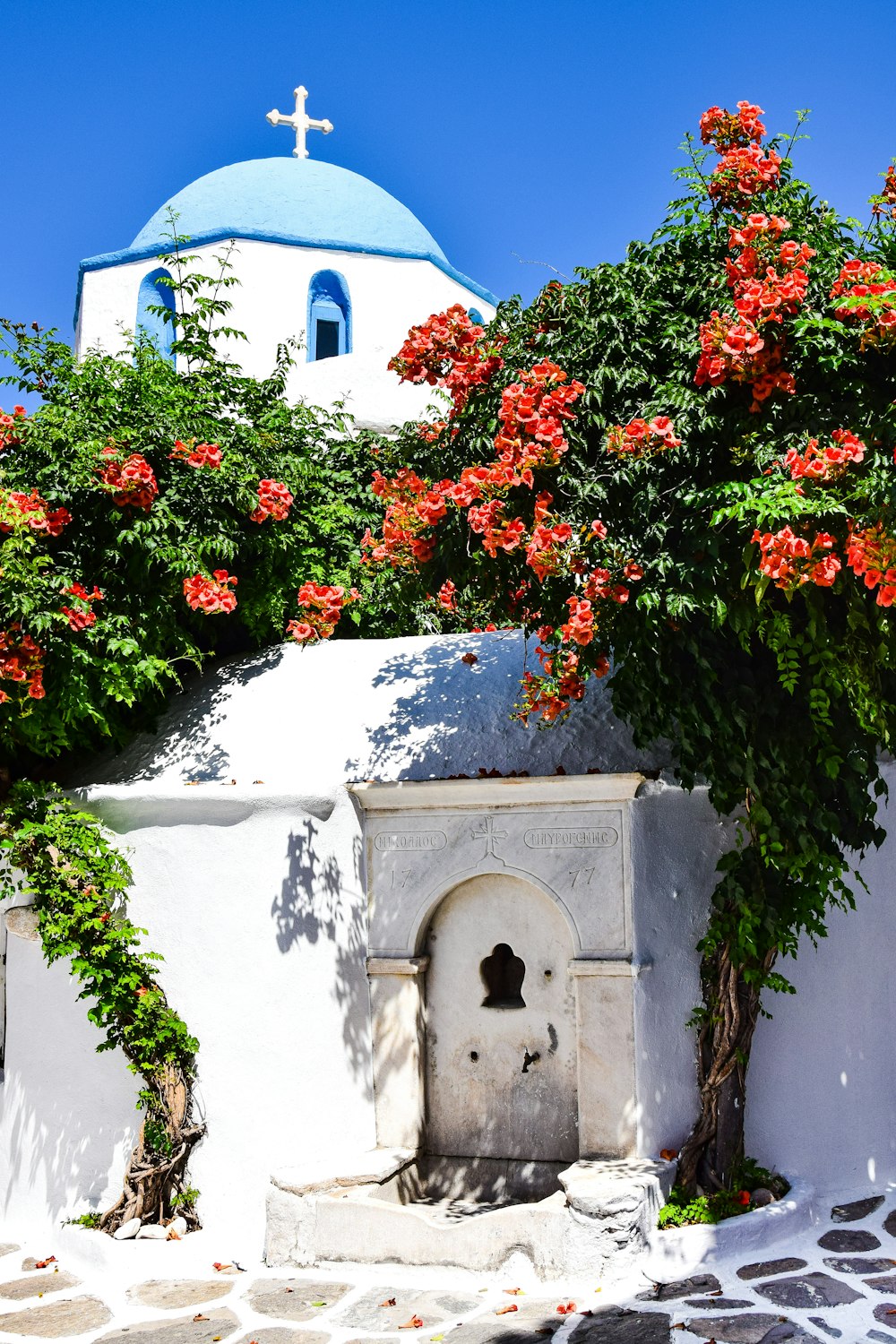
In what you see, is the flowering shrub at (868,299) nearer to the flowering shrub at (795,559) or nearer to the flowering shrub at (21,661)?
the flowering shrub at (795,559)

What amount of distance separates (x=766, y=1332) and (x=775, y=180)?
4.82 meters

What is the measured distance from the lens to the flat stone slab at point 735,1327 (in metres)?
4.56

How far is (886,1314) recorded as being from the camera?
4684mm

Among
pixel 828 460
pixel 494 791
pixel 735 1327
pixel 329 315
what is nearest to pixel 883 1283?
pixel 735 1327

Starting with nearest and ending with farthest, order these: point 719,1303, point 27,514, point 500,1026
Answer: point 719,1303 < point 500,1026 < point 27,514

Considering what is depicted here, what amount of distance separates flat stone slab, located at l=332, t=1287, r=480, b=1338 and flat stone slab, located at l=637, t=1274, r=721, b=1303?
0.42 metres

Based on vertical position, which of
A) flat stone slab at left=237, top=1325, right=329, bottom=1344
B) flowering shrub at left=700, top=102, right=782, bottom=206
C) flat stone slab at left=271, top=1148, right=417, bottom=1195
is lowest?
flat stone slab at left=237, top=1325, right=329, bottom=1344

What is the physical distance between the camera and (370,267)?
41.5 feet

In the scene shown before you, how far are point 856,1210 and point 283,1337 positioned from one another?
2.79 metres

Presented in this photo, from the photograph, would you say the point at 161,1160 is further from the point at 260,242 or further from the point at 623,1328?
the point at 260,242

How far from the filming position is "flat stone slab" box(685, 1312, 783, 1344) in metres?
4.56

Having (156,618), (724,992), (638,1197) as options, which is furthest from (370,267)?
(638,1197)

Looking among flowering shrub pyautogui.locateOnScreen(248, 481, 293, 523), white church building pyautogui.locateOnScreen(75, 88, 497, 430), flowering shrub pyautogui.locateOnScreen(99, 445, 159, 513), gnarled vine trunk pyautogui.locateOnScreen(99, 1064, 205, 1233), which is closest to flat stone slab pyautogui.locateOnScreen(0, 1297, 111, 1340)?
gnarled vine trunk pyautogui.locateOnScreen(99, 1064, 205, 1233)

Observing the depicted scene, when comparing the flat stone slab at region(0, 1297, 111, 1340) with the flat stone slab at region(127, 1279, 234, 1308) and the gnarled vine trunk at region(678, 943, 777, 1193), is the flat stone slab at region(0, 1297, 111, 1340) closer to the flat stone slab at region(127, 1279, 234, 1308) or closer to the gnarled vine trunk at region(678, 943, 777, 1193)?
the flat stone slab at region(127, 1279, 234, 1308)
